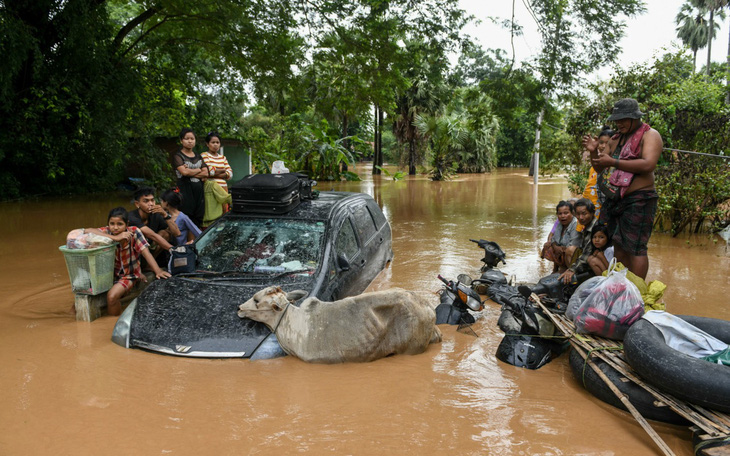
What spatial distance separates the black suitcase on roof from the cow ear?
1.20 metres

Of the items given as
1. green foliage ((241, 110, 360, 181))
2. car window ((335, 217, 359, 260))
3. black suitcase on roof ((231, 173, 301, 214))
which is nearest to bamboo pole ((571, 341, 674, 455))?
car window ((335, 217, 359, 260))

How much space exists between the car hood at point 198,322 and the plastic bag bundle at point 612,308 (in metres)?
2.41

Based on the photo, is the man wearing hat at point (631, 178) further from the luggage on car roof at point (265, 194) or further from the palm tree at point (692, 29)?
the palm tree at point (692, 29)

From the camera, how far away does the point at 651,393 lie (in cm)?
352

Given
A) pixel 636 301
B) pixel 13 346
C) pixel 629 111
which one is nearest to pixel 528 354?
pixel 636 301

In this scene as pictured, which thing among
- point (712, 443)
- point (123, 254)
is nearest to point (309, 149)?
A: point (123, 254)

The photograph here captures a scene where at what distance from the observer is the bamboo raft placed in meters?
3.05

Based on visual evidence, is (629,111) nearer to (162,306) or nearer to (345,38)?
(162,306)

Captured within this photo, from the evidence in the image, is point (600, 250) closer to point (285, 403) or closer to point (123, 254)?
point (285, 403)

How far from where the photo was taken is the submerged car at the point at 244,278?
14.2 feet

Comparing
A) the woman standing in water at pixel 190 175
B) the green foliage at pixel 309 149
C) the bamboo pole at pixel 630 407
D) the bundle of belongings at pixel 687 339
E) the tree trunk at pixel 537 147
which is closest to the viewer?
the bamboo pole at pixel 630 407

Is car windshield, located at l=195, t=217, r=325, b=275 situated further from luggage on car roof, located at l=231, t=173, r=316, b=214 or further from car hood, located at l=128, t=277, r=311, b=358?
car hood, located at l=128, t=277, r=311, b=358

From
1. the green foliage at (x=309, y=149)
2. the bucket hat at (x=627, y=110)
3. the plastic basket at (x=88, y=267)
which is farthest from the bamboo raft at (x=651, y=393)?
the green foliage at (x=309, y=149)

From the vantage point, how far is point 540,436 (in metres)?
3.48
